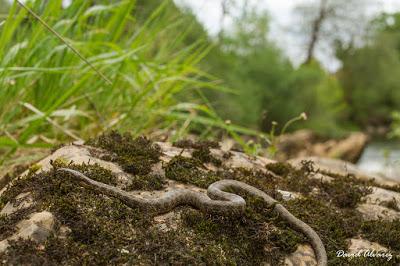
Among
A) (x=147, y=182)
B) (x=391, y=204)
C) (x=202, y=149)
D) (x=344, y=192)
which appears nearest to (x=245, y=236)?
(x=147, y=182)

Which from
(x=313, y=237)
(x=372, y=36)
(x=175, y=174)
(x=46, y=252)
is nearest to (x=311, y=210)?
(x=313, y=237)

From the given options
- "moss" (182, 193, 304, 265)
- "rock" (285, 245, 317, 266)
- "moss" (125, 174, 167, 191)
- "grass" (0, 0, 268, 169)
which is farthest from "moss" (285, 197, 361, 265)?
"grass" (0, 0, 268, 169)

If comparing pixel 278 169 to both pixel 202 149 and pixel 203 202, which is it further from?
pixel 203 202

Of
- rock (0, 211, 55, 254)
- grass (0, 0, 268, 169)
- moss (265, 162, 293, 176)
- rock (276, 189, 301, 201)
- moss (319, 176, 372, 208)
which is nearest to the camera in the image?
rock (0, 211, 55, 254)

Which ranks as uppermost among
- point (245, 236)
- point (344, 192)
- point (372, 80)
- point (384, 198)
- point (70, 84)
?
point (70, 84)
